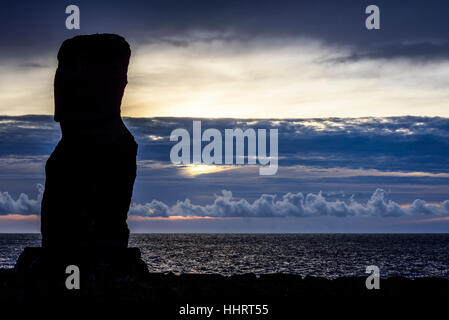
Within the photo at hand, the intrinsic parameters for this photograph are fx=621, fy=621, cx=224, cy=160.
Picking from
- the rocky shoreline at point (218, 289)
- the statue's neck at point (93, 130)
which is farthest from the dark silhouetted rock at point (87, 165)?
the rocky shoreline at point (218, 289)

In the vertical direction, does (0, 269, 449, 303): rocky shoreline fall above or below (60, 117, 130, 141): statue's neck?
below

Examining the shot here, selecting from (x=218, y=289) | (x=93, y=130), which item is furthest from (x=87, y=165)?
(x=218, y=289)

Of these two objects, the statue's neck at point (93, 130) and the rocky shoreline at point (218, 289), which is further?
the statue's neck at point (93, 130)

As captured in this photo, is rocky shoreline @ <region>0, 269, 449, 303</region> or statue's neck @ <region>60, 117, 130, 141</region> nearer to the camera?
rocky shoreline @ <region>0, 269, 449, 303</region>

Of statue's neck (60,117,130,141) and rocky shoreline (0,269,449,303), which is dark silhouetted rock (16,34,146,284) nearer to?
statue's neck (60,117,130,141)

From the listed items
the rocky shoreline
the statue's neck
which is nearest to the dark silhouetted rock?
the statue's neck

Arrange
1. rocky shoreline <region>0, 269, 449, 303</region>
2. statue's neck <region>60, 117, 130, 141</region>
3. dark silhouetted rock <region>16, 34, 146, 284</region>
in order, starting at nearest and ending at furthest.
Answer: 1. rocky shoreline <region>0, 269, 449, 303</region>
2. dark silhouetted rock <region>16, 34, 146, 284</region>
3. statue's neck <region>60, 117, 130, 141</region>

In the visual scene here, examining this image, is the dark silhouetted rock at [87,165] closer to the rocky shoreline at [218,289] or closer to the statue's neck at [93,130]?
the statue's neck at [93,130]

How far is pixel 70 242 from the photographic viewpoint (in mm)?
25031

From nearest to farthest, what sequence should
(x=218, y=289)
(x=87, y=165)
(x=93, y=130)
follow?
(x=218, y=289) → (x=87, y=165) → (x=93, y=130)

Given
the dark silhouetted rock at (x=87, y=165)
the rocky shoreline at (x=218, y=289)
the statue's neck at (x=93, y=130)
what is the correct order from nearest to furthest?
the rocky shoreline at (x=218, y=289)
the dark silhouetted rock at (x=87, y=165)
the statue's neck at (x=93, y=130)

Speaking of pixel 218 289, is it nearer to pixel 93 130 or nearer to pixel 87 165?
pixel 87 165
